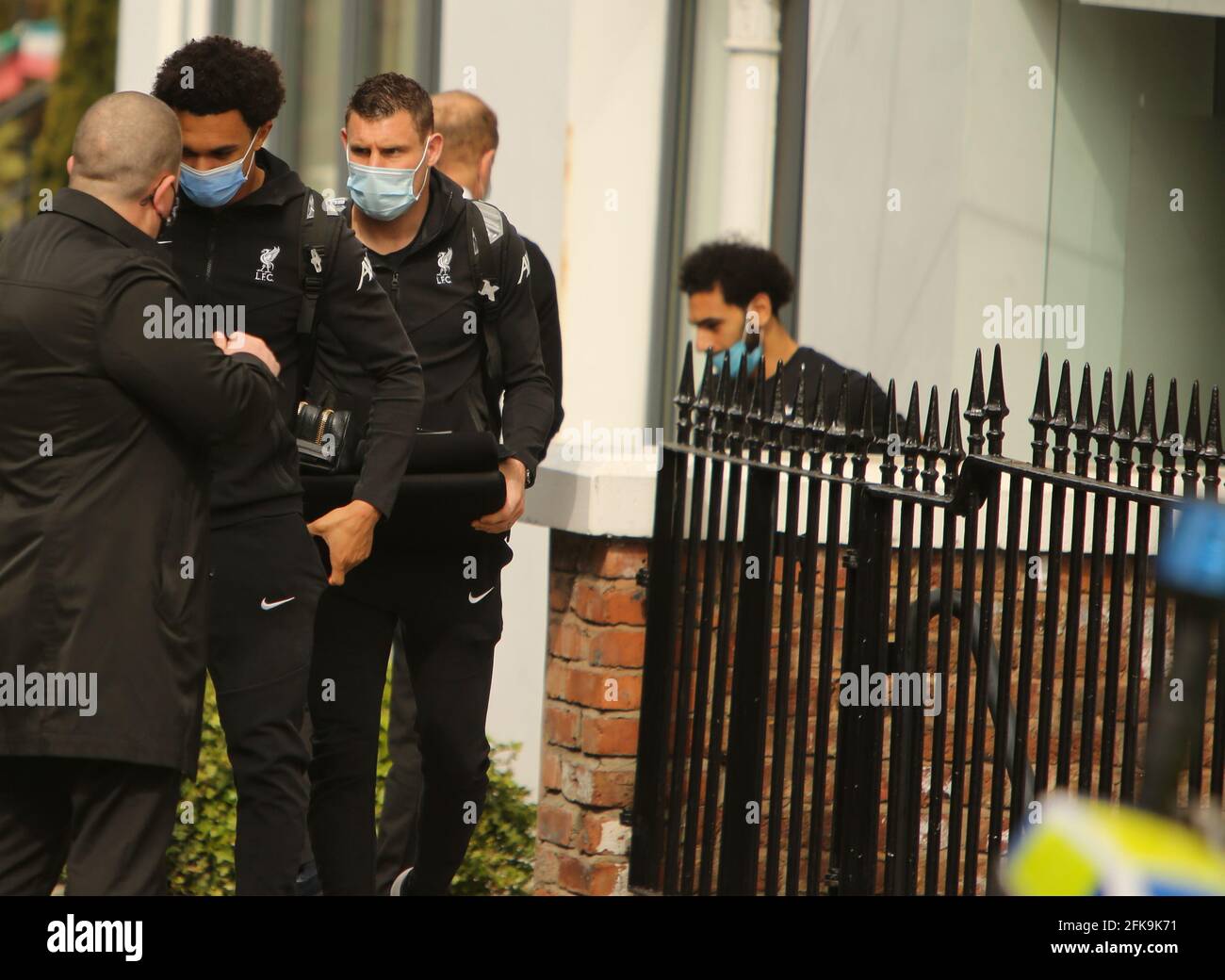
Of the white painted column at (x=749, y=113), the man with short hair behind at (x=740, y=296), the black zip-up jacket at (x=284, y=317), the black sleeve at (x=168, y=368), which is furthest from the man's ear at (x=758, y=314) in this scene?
the black sleeve at (x=168, y=368)

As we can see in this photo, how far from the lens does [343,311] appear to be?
4.43 m

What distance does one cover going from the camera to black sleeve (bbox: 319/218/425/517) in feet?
14.5

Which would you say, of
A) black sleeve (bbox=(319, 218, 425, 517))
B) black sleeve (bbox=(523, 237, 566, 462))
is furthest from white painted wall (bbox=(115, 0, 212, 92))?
black sleeve (bbox=(319, 218, 425, 517))

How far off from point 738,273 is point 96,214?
10.6 ft

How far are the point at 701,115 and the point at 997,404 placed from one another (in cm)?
364

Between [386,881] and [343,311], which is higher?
[343,311]

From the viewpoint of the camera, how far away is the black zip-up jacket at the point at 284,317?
427cm

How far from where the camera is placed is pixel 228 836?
640 cm

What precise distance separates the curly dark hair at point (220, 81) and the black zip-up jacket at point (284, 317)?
165 millimetres

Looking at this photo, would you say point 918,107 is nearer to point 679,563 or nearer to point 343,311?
point 679,563

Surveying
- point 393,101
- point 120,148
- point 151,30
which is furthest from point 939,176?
point 151,30

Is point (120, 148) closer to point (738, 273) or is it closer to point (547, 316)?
point (547, 316)

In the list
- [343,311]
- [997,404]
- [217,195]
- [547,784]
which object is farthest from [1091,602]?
[547,784]

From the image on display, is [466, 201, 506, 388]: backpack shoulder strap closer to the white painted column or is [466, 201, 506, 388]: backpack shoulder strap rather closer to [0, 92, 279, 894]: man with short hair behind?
[0, 92, 279, 894]: man with short hair behind
